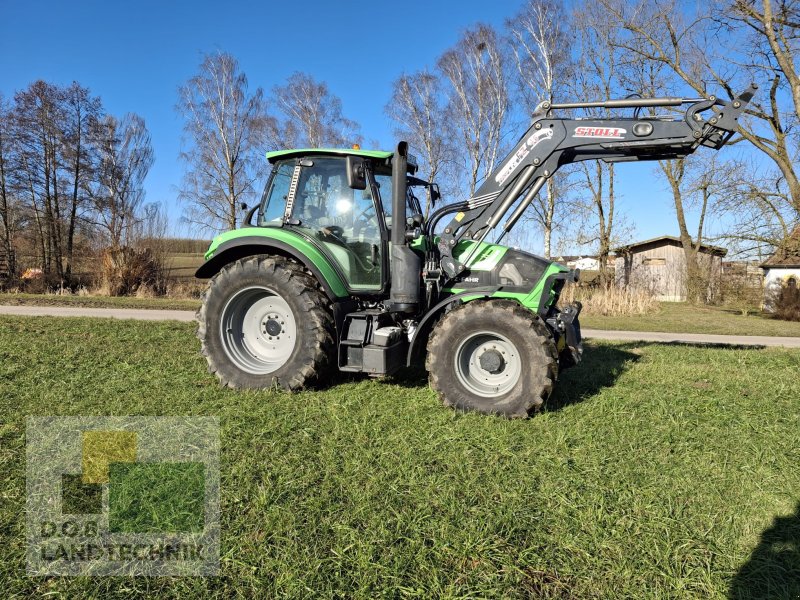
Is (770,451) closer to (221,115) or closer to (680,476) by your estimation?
(680,476)

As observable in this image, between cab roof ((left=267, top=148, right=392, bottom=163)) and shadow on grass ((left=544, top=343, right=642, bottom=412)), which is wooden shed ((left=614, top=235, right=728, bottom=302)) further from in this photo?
cab roof ((left=267, top=148, right=392, bottom=163))

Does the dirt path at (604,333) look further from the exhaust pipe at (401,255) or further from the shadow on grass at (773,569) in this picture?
the shadow on grass at (773,569)

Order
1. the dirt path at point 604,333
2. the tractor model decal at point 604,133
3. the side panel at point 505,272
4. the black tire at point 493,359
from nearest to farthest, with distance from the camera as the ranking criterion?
the black tire at point 493,359 → the side panel at point 505,272 → the tractor model decal at point 604,133 → the dirt path at point 604,333

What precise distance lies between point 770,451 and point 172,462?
406 centimetres

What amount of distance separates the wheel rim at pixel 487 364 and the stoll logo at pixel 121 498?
2131mm

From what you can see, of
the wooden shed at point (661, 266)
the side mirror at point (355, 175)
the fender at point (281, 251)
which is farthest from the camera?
the wooden shed at point (661, 266)

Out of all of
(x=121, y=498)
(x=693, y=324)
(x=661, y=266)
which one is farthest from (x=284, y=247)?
(x=661, y=266)

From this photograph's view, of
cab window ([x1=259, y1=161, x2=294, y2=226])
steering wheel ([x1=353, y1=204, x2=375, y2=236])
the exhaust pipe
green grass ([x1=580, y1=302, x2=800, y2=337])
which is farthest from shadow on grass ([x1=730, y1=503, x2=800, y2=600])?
green grass ([x1=580, y1=302, x2=800, y2=337])

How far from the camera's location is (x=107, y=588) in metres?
2.09

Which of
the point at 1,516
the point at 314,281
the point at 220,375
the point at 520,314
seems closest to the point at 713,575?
the point at 520,314

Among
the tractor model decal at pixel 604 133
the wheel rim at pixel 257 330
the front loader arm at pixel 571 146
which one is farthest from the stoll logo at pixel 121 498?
the tractor model decal at pixel 604 133

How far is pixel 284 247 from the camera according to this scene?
4.95 metres

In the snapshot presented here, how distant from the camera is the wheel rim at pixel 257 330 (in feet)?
17.1

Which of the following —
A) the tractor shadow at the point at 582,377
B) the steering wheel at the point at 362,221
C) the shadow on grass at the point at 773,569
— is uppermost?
the steering wheel at the point at 362,221
